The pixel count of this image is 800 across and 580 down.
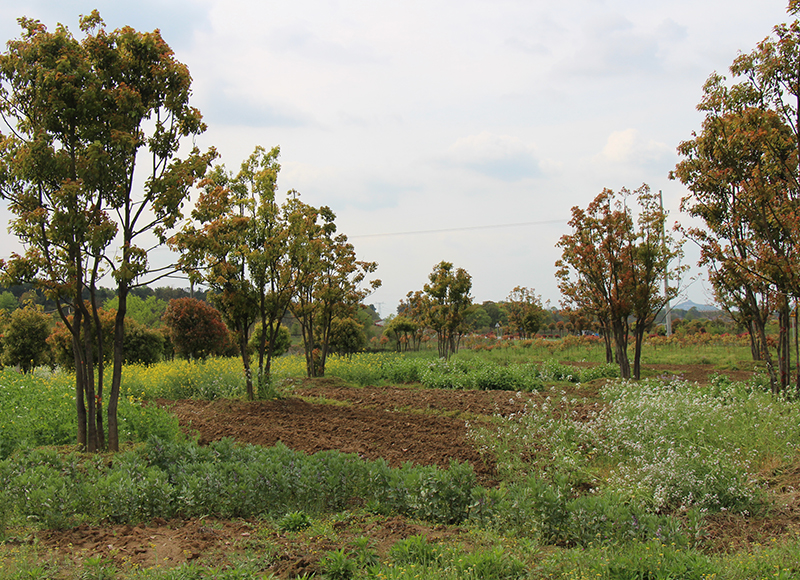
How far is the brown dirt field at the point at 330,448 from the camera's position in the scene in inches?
137

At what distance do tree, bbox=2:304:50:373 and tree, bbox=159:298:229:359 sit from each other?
387 cm

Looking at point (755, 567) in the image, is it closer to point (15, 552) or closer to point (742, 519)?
point (742, 519)

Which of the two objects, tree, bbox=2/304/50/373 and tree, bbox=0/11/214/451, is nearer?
tree, bbox=0/11/214/451

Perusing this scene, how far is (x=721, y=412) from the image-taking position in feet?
20.9

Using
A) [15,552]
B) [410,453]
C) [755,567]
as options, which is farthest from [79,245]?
[755,567]

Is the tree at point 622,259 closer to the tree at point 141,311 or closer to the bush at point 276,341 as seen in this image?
the bush at point 276,341

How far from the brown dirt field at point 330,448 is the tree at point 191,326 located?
654 cm

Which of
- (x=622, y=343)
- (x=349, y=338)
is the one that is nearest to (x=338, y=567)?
(x=622, y=343)

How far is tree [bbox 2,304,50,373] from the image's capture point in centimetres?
1698

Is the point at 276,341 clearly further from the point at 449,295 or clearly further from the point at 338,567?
the point at 338,567

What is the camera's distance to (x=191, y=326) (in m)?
19.2

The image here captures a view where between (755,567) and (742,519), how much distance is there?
4.12 feet

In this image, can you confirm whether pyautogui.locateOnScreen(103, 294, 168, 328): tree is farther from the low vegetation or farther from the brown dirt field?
the low vegetation

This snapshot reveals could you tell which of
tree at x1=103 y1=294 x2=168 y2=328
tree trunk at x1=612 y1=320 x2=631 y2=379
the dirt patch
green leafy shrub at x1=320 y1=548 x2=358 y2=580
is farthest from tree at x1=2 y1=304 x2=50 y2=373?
green leafy shrub at x1=320 y1=548 x2=358 y2=580
